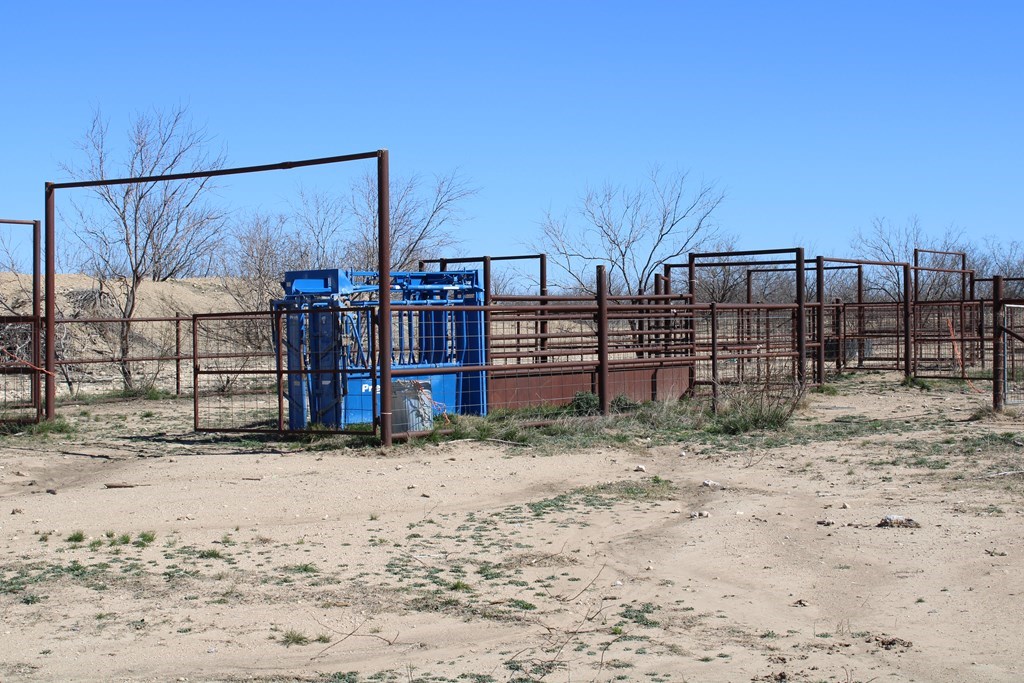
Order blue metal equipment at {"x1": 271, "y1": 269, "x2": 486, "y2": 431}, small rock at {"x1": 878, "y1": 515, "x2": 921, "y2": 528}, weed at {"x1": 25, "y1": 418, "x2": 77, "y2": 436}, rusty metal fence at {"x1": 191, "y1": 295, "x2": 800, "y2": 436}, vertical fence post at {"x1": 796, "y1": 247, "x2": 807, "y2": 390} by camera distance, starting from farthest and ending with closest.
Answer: vertical fence post at {"x1": 796, "y1": 247, "x2": 807, "y2": 390} → weed at {"x1": 25, "y1": 418, "x2": 77, "y2": 436} → rusty metal fence at {"x1": 191, "y1": 295, "x2": 800, "y2": 436} → blue metal equipment at {"x1": 271, "y1": 269, "x2": 486, "y2": 431} → small rock at {"x1": 878, "y1": 515, "x2": 921, "y2": 528}

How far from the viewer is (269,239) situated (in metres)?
33.0

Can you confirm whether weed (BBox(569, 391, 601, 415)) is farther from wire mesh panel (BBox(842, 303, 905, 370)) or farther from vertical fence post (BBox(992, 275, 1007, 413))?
wire mesh panel (BBox(842, 303, 905, 370))

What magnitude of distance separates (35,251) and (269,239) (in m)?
17.2

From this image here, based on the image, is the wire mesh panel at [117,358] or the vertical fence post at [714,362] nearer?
the vertical fence post at [714,362]

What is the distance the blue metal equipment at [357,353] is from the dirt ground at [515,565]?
1.21m

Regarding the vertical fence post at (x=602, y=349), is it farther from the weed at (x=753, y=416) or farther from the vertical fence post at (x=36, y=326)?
the vertical fence post at (x=36, y=326)

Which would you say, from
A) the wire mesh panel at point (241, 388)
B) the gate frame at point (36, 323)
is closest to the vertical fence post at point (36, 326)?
the gate frame at point (36, 323)

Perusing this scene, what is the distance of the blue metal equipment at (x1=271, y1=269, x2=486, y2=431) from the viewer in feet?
45.7

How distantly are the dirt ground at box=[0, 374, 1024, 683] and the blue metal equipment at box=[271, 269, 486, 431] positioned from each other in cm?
121

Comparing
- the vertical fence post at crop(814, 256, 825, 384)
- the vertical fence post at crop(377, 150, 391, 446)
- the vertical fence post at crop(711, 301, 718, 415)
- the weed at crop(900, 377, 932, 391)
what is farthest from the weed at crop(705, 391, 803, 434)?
the weed at crop(900, 377, 932, 391)

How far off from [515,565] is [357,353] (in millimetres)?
7245

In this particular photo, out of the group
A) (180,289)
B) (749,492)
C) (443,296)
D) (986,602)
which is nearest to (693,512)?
(749,492)

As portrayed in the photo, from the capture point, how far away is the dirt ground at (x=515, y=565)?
582 centimetres

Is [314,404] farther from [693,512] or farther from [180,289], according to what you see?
[180,289]
